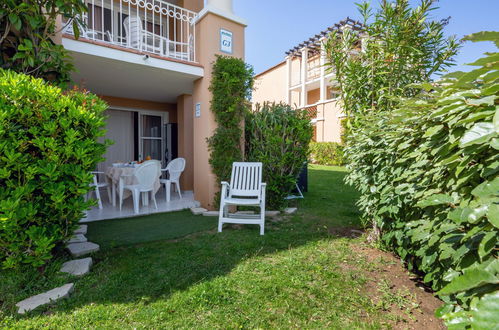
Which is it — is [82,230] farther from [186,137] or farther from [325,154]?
[325,154]

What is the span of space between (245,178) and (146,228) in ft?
6.35

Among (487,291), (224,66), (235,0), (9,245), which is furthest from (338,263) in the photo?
(235,0)

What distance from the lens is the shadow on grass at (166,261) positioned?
2.31 m

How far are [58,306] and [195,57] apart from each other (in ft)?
16.4

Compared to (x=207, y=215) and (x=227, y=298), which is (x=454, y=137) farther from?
(x=207, y=215)

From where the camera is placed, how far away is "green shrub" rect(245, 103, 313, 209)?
208 inches

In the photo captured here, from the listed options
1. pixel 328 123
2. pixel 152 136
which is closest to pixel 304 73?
pixel 328 123

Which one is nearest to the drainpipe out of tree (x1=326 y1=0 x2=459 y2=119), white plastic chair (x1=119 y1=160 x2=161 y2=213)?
white plastic chair (x1=119 y1=160 x2=161 y2=213)

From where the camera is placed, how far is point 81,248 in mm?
3154

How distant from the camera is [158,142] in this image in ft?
29.4

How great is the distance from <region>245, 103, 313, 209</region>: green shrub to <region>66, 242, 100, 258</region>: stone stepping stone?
3205 mm

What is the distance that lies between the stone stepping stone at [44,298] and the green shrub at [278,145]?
12.0ft

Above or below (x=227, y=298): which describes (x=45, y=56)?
above

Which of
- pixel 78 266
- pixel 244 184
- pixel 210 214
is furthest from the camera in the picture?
pixel 210 214
